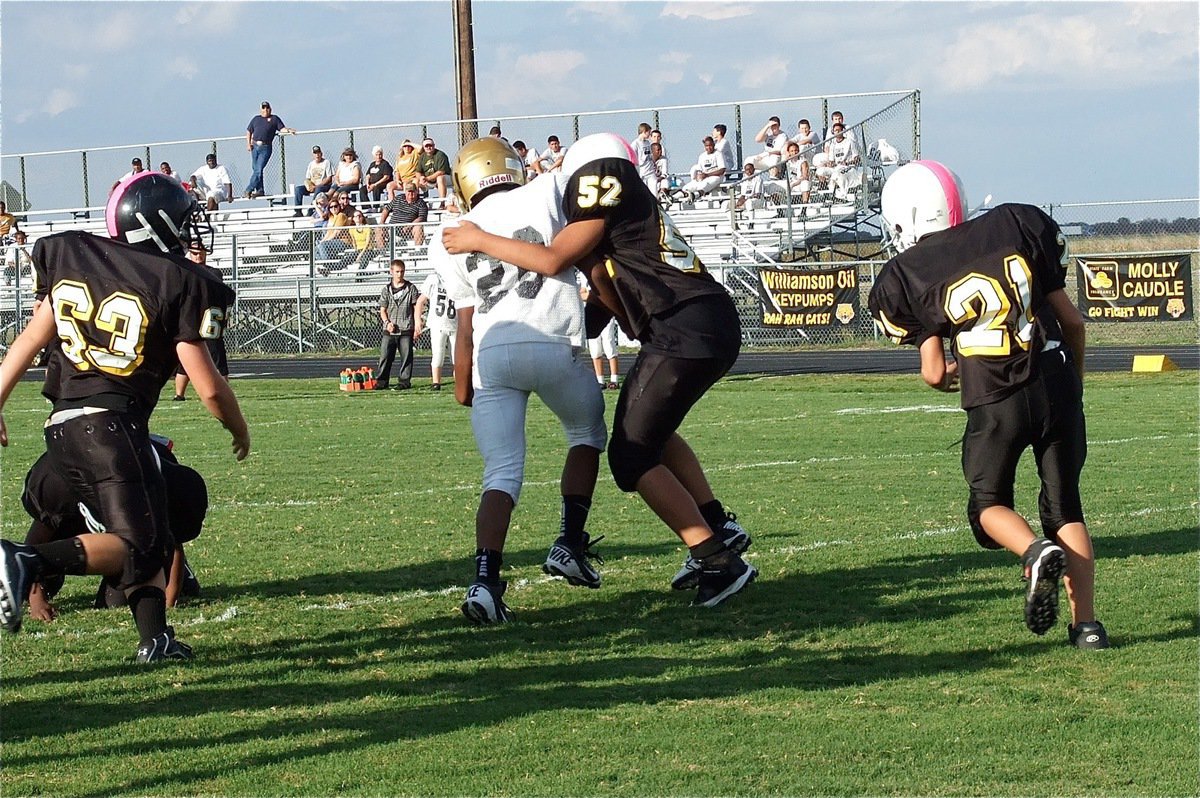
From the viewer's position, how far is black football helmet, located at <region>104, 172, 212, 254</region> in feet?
16.4

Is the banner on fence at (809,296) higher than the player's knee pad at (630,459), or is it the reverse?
the banner on fence at (809,296)

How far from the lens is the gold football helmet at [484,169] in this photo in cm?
590

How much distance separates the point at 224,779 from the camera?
3.76m

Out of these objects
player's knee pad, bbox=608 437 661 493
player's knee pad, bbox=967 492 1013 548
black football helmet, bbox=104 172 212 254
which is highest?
black football helmet, bbox=104 172 212 254

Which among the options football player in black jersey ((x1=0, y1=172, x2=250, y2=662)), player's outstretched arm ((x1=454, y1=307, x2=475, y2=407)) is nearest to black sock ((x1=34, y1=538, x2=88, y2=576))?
football player in black jersey ((x1=0, y1=172, x2=250, y2=662))

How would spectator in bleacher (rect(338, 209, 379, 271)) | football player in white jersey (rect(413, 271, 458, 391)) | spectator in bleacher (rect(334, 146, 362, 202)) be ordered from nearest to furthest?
1. football player in white jersey (rect(413, 271, 458, 391))
2. spectator in bleacher (rect(338, 209, 379, 271))
3. spectator in bleacher (rect(334, 146, 362, 202))

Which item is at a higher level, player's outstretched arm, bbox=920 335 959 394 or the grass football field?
player's outstretched arm, bbox=920 335 959 394

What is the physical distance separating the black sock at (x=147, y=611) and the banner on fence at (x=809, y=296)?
60.9ft

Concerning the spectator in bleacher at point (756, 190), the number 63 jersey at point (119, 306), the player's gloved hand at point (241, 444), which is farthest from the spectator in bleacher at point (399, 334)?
the number 63 jersey at point (119, 306)

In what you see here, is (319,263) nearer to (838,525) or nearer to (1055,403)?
(838,525)

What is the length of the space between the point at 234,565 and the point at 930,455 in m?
5.15

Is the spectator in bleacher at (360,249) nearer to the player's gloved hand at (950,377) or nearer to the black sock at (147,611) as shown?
the black sock at (147,611)

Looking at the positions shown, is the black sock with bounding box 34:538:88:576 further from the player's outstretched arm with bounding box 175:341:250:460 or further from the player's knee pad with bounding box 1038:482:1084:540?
the player's knee pad with bounding box 1038:482:1084:540

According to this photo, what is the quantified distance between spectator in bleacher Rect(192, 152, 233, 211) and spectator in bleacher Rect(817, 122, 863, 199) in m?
12.0
